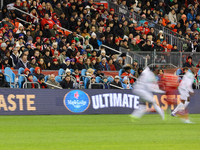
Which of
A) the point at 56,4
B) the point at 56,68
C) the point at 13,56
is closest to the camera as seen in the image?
the point at 13,56

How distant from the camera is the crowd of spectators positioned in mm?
19297

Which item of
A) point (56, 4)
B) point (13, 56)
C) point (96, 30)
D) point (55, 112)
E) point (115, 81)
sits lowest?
point (55, 112)

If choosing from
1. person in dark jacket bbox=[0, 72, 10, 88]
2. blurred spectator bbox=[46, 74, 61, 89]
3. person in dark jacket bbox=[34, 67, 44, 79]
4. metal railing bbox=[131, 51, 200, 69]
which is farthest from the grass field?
metal railing bbox=[131, 51, 200, 69]

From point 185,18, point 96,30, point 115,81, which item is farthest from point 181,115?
point 185,18

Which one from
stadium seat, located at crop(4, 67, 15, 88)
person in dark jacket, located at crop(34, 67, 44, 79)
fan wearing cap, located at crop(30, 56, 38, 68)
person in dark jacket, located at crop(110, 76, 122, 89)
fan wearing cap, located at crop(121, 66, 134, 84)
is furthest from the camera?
fan wearing cap, located at crop(121, 66, 134, 84)

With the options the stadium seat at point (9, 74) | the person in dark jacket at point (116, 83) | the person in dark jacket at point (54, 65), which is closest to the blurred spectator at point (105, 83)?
the person in dark jacket at point (116, 83)

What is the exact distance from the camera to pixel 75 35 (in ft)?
73.4

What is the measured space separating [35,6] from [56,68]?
17.6ft

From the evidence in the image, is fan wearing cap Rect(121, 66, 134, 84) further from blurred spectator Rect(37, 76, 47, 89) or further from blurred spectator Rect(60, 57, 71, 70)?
blurred spectator Rect(37, 76, 47, 89)

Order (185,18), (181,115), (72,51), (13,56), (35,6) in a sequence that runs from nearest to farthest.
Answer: (181,115) < (13,56) < (72,51) < (35,6) < (185,18)

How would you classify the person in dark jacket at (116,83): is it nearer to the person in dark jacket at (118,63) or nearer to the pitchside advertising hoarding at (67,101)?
the pitchside advertising hoarding at (67,101)

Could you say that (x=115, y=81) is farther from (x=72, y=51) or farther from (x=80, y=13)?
(x=80, y=13)

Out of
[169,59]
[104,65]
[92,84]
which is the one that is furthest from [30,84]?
[169,59]

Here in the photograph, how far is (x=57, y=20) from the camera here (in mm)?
23688
